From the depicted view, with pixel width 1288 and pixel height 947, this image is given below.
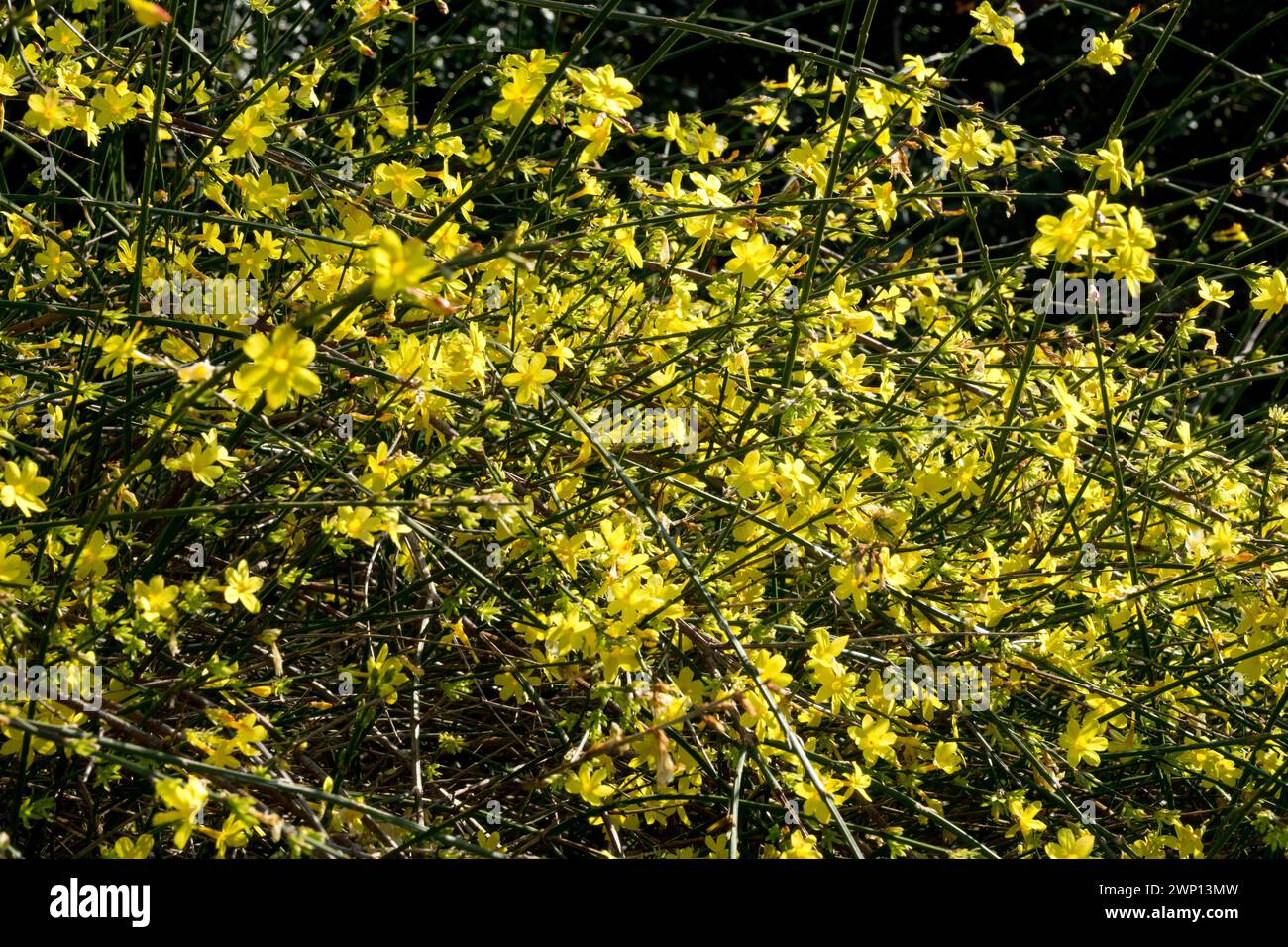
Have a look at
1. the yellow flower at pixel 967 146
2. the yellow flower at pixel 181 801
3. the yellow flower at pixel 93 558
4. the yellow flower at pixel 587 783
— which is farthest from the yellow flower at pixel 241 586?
the yellow flower at pixel 967 146

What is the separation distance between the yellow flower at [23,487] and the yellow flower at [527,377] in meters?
0.61

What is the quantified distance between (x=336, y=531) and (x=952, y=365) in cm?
122

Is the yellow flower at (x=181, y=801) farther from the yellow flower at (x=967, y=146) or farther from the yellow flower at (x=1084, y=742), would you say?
the yellow flower at (x=967, y=146)

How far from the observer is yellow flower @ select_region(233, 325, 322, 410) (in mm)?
1281

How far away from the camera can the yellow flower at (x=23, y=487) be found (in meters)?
1.54

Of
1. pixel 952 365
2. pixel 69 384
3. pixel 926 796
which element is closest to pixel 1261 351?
pixel 952 365

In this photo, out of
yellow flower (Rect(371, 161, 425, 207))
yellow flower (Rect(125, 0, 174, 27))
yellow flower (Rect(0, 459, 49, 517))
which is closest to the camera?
yellow flower (Rect(125, 0, 174, 27))

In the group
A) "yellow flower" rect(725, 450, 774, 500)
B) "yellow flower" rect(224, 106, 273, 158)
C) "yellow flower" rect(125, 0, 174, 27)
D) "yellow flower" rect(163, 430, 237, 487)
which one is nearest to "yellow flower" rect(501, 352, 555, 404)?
"yellow flower" rect(725, 450, 774, 500)

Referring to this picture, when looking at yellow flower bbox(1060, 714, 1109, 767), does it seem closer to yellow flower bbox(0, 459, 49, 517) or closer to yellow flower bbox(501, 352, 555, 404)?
yellow flower bbox(501, 352, 555, 404)

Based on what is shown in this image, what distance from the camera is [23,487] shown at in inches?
62.0

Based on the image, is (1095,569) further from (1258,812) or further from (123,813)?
(123,813)

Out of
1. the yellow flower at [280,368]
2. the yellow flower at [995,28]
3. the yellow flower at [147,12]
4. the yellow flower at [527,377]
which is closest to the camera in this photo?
the yellow flower at [147,12]

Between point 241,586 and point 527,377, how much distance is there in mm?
498

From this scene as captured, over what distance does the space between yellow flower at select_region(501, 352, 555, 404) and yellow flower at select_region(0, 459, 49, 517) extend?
61 centimetres
